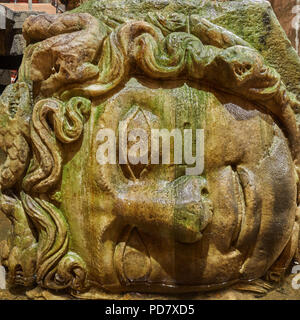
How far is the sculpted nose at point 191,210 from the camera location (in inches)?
59.6

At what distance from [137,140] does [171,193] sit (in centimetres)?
28

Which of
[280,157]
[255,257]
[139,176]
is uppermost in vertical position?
[280,157]

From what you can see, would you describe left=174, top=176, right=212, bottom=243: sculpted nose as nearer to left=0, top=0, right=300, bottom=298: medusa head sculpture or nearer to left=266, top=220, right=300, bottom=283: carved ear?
left=0, top=0, right=300, bottom=298: medusa head sculpture

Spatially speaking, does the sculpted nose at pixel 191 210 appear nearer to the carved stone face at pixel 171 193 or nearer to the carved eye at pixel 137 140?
the carved stone face at pixel 171 193

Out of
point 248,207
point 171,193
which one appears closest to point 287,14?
point 248,207

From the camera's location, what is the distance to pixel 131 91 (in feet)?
5.24

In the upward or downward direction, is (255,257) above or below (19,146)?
below

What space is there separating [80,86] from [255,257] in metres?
1.16

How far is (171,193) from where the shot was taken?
61.1 inches

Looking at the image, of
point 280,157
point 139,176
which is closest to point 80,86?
point 139,176

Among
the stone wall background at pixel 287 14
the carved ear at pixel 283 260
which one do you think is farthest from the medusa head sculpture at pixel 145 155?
the stone wall background at pixel 287 14

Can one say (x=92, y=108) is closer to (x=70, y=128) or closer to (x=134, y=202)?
(x=70, y=128)

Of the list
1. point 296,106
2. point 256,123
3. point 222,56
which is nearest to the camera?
point 222,56

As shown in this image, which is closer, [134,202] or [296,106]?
[134,202]
